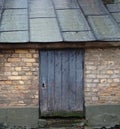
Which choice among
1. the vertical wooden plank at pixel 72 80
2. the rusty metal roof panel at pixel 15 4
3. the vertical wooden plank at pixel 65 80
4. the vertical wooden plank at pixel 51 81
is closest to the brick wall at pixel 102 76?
the vertical wooden plank at pixel 72 80

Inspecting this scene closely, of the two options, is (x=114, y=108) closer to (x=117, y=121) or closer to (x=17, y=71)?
(x=117, y=121)

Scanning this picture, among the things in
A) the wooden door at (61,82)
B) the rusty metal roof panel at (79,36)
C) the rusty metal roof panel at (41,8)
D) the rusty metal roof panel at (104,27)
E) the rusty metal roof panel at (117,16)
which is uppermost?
the rusty metal roof panel at (41,8)

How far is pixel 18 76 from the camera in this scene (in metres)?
7.87

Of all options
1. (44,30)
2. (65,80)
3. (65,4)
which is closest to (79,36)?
(44,30)

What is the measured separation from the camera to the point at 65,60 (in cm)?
797

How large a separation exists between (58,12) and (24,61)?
1737 mm

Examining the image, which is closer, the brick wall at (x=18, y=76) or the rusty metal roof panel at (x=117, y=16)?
the brick wall at (x=18, y=76)

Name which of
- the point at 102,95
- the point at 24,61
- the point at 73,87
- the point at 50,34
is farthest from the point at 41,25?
the point at 102,95

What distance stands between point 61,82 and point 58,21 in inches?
59.6

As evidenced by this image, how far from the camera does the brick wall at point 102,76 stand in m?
7.95

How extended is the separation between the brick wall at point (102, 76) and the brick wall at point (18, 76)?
125cm

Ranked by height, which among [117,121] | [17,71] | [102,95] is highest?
[17,71]

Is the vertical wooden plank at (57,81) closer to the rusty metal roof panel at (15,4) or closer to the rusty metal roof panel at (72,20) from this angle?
the rusty metal roof panel at (72,20)

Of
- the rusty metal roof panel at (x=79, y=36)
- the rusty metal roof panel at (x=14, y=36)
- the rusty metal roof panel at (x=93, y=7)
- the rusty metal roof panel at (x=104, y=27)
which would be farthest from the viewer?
the rusty metal roof panel at (x=93, y=7)
